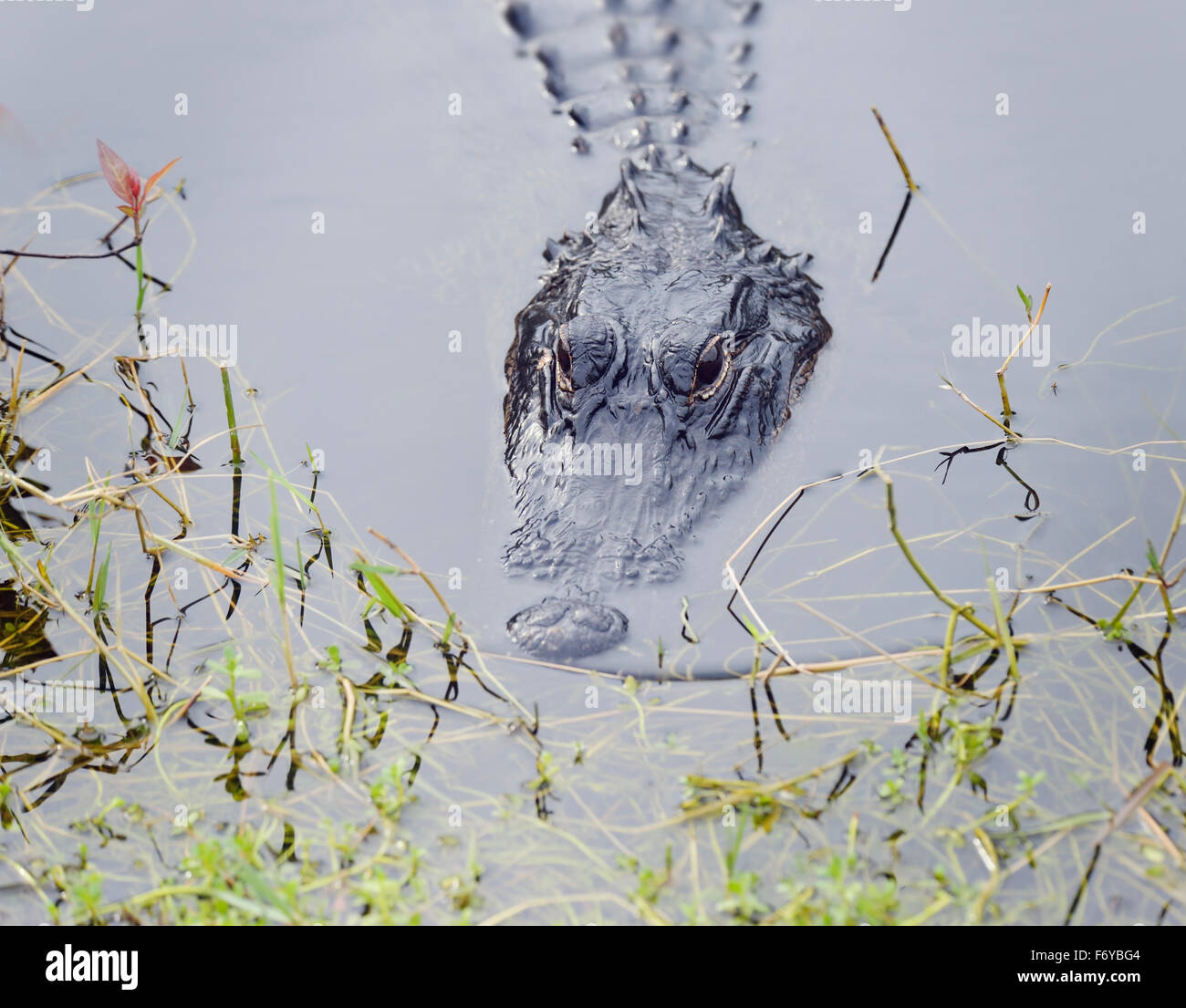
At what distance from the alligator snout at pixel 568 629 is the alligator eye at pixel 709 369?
1120 millimetres

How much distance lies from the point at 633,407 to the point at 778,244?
218 centimetres

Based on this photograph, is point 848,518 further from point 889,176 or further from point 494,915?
point 889,176

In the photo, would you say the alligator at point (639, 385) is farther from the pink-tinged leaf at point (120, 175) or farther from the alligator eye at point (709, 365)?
the pink-tinged leaf at point (120, 175)

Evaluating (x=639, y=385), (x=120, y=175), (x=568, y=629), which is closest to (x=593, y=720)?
(x=568, y=629)

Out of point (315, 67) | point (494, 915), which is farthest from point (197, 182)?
point (494, 915)

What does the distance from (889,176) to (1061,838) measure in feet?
13.6

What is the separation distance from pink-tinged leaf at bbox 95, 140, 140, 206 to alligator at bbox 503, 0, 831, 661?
1937 mm

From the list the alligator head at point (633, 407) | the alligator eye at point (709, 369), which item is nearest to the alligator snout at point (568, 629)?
the alligator head at point (633, 407)

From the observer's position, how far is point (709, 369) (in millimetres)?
4188

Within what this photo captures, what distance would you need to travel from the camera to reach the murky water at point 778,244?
11.7 feet

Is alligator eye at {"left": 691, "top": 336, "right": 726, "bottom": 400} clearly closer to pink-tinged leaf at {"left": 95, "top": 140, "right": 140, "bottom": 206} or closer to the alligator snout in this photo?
the alligator snout

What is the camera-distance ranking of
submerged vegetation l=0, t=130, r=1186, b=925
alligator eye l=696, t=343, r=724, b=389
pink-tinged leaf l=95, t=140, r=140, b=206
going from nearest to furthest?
submerged vegetation l=0, t=130, r=1186, b=925
alligator eye l=696, t=343, r=724, b=389
pink-tinged leaf l=95, t=140, r=140, b=206

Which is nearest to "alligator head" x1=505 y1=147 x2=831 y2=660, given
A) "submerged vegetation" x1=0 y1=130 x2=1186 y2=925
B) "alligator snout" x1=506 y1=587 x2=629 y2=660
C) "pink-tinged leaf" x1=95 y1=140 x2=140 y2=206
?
"alligator snout" x1=506 y1=587 x2=629 y2=660

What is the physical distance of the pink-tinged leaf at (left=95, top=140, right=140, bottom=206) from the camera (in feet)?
15.2
